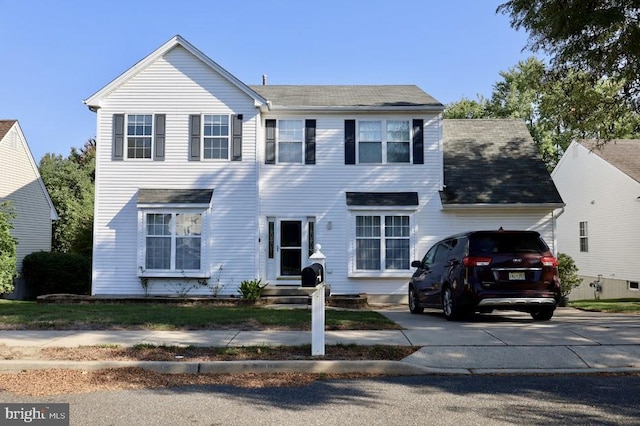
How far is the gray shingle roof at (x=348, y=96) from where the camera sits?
60.6 feet

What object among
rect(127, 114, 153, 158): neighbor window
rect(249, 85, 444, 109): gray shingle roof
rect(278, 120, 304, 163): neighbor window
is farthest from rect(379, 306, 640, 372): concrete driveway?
rect(127, 114, 153, 158): neighbor window

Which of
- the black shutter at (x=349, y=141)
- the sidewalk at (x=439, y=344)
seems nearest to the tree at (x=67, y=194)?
the black shutter at (x=349, y=141)

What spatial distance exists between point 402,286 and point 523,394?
1199cm

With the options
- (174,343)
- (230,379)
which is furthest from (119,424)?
(174,343)

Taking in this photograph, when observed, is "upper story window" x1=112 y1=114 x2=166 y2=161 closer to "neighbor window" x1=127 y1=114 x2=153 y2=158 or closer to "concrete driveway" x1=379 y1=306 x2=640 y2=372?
"neighbor window" x1=127 y1=114 x2=153 y2=158

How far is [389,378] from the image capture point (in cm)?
705

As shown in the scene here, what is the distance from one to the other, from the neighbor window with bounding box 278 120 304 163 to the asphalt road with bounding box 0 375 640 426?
40.3ft

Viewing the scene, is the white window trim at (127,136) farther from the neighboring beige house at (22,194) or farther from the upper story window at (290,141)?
the neighboring beige house at (22,194)

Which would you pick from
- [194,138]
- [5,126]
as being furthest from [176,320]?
[5,126]

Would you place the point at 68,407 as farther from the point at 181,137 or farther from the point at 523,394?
the point at 181,137

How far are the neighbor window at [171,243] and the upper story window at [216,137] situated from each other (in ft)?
6.58

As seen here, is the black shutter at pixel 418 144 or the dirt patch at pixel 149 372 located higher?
the black shutter at pixel 418 144

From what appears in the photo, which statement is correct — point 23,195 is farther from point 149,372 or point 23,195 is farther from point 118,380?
point 118,380

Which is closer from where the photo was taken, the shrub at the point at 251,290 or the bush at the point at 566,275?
the shrub at the point at 251,290
